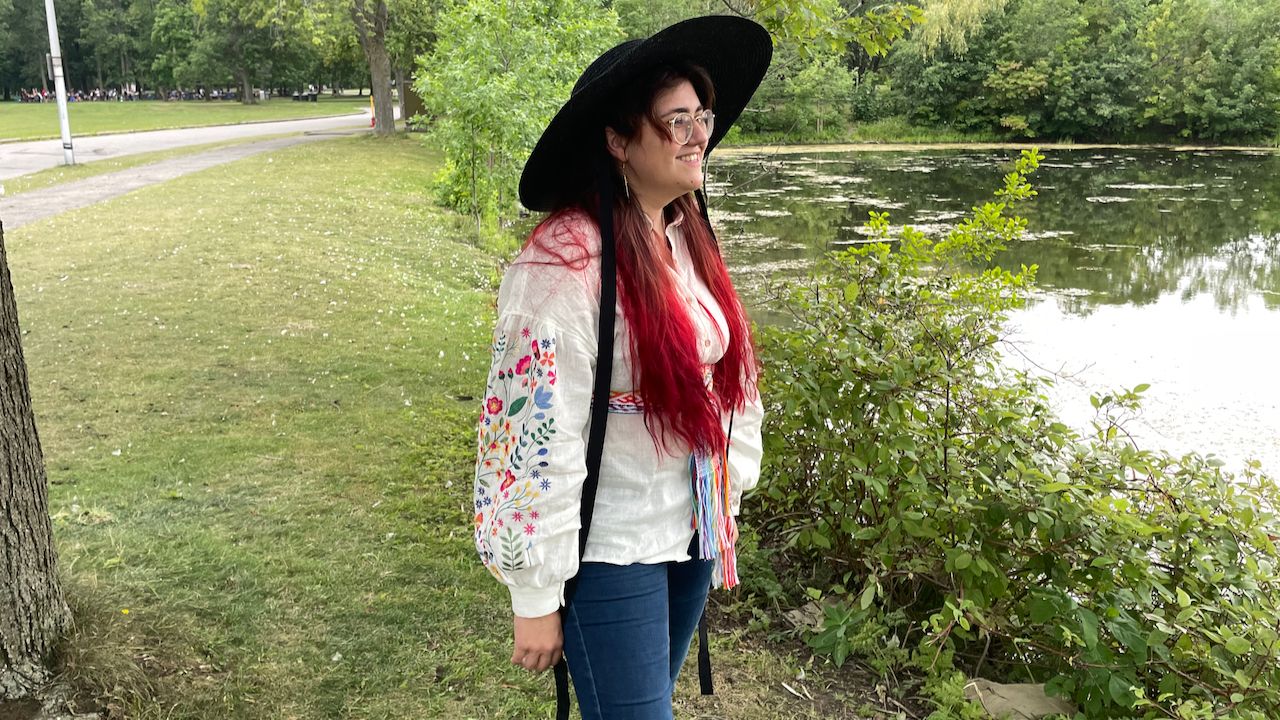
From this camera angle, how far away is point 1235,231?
16109 mm

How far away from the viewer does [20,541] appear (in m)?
2.38

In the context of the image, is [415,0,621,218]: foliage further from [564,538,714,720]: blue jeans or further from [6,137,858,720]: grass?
[564,538,714,720]: blue jeans

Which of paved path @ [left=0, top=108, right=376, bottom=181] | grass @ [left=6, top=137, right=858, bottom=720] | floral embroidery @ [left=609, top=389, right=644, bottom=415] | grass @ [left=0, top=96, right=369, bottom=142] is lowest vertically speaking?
grass @ [left=6, top=137, right=858, bottom=720]

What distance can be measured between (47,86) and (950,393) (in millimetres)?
65635

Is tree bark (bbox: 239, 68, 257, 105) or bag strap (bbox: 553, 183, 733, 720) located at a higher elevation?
tree bark (bbox: 239, 68, 257, 105)

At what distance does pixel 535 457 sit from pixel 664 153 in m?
0.59

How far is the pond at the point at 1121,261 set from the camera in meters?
7.14

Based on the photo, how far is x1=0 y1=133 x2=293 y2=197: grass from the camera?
1367 centimetres

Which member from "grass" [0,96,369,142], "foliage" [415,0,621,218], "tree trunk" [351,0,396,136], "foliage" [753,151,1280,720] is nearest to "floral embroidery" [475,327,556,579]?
"foliage" [753,151,1280,720]

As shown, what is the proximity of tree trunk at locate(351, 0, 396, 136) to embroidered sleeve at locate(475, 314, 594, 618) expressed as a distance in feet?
79.3

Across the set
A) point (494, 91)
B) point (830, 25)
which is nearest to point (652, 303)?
point (830, 25)

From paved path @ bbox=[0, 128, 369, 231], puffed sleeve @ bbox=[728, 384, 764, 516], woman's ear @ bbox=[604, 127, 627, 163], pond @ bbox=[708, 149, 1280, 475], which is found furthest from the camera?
paved path @ bbox=[0, 128, 369, 231]

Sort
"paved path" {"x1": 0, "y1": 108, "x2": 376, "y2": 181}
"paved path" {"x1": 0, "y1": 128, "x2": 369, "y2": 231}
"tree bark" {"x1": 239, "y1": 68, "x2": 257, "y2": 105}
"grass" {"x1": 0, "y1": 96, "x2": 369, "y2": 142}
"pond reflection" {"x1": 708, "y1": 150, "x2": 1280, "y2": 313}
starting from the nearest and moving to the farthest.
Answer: "paved path" {"x1": 0, "y1": 128, "x2": 369, "y2": 231}
"pond reflection" {"x1": 708, "y1": 150, "x2": 1280, "y2": 313}
"paved path" {"x1": 0, "y1": 108, "x2": 376, "y2": 181}
"grass" {"x1": 0, "y1": 96, "x2": 369, "y2": 142}
"tree bark" {"x1": 239, "y1": 68, "x2": 257, "y2": 105}

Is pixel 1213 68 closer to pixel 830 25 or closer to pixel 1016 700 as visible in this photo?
pixel 830 25
